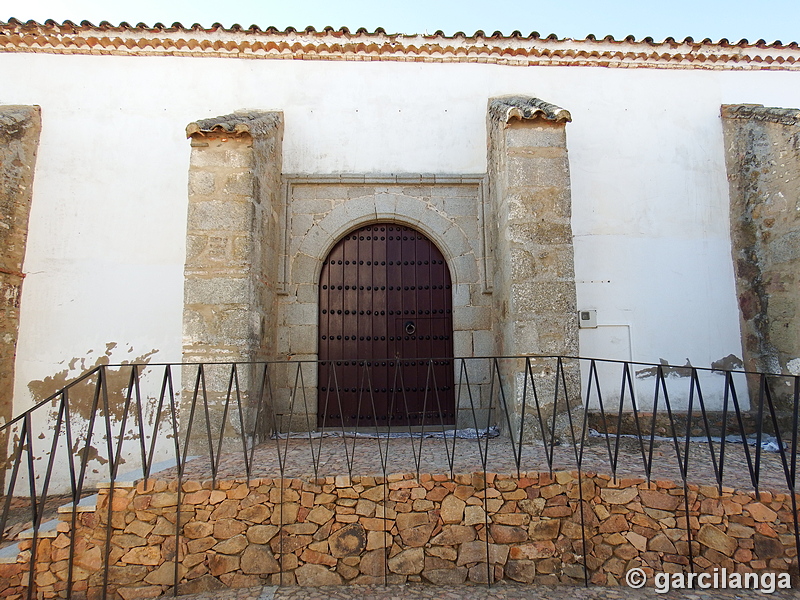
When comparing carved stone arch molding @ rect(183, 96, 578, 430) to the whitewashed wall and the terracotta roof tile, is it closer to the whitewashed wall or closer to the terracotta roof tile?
the whitewashed wall

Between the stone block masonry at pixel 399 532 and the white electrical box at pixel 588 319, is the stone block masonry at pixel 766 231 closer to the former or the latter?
the white electrical box at pixel 588 319

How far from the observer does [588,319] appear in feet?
17.0

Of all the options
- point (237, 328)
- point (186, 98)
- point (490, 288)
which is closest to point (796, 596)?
point (490, 288)

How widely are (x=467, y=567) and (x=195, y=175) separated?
3.81 m

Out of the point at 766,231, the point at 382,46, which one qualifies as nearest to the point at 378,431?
the point at 382,46

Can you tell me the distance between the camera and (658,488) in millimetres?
3236

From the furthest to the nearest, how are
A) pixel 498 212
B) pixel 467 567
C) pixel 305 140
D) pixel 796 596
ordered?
pixel 305 140 < pixel 498 212 < pixel 467 567 < pixel 796 596

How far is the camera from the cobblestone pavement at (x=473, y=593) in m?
2.94

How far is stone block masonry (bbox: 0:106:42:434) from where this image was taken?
487 cm

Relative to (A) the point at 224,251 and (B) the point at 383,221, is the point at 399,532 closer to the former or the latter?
(A) the point at 224,251

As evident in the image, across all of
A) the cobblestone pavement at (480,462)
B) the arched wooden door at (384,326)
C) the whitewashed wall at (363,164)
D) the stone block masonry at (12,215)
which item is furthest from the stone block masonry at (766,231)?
the stone block masonry at (12,215)

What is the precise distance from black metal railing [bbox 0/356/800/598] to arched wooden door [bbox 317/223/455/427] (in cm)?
4

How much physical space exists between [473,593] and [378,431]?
180 centimetres

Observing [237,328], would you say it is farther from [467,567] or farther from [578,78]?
[578,78]
